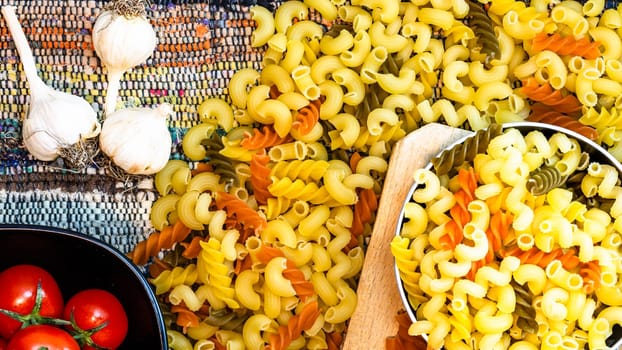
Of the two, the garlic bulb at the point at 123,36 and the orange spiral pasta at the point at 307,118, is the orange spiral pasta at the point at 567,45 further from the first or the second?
the garlic bulb at the point at 123,36

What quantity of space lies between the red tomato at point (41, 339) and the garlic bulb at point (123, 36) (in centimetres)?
45

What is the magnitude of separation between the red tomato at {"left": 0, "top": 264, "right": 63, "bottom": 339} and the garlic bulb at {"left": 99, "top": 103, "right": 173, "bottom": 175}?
0.22 m

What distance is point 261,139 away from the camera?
1398mm

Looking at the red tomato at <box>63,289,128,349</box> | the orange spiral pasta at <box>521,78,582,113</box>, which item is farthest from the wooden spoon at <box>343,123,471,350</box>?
the red tomato at <box>63,289,128,349</box>

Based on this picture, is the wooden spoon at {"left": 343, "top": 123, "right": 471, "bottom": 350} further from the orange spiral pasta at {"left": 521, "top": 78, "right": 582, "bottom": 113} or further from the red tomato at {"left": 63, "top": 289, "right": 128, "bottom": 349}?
the red tomato at {"left": 63, "top": 289, "right": 128, "bottom": 349}

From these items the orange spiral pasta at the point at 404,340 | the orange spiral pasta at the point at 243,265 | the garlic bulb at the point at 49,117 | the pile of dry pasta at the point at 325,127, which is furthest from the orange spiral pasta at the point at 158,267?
the orange spiral pasta at the point at 404,340

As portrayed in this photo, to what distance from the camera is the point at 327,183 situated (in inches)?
53.6

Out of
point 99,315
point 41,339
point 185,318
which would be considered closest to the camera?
point 41,339

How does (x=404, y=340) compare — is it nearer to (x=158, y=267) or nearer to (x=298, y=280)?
(x=298, y=280)

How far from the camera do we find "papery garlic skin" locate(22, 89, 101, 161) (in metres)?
1.37

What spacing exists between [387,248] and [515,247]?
200 mm

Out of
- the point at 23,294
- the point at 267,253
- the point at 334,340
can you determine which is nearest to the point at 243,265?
the point at 267,253

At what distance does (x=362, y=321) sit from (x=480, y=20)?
→ 0.52 meters

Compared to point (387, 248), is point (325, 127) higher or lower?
higher
